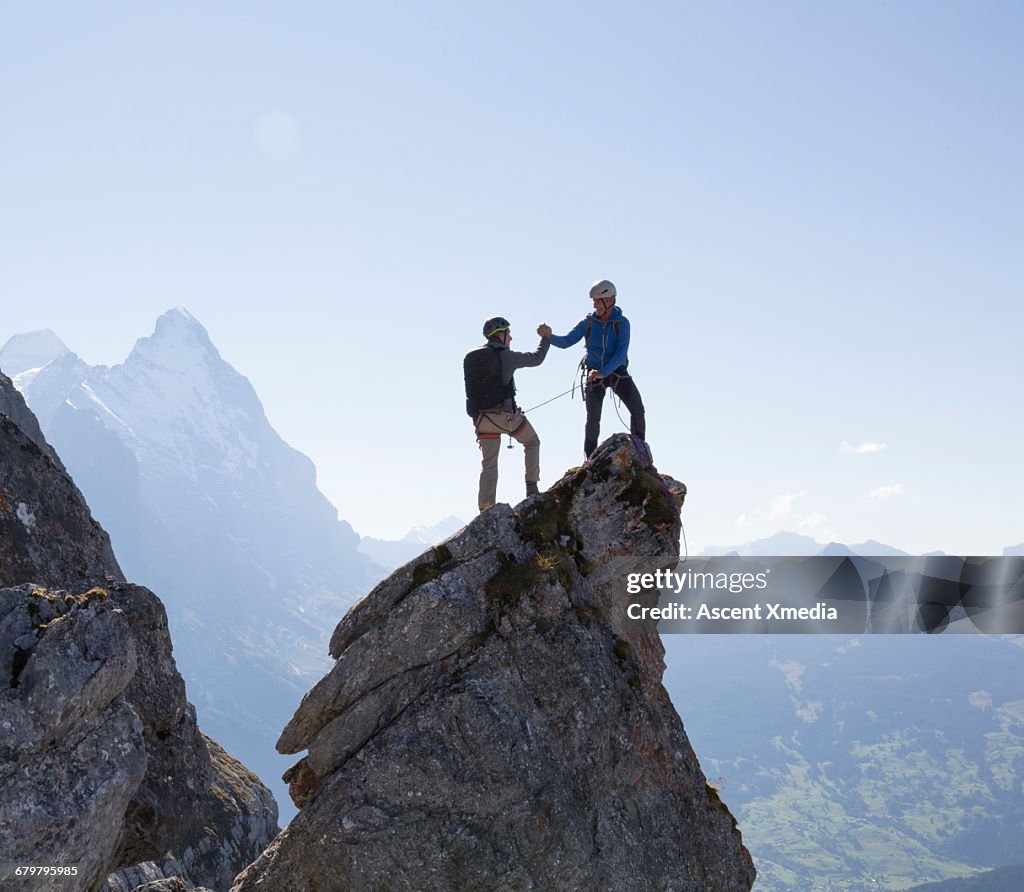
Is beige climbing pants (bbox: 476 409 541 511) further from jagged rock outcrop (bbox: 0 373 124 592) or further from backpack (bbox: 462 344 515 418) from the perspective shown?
jagged rock outcrop (bbox: 0 373 124 592)

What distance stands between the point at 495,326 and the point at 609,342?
3038mm

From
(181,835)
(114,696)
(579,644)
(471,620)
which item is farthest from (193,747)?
(579,644)

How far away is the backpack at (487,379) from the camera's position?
2238 centimetres

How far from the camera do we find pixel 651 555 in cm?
2091

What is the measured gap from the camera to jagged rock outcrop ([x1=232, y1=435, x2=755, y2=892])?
1669cm

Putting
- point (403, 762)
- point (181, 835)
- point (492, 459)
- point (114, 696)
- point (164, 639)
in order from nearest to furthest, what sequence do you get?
1. point (114, 696)
2. point (403, 762)
3. point (181, 835)
4. point (164, 639)
5. point (492, 459)

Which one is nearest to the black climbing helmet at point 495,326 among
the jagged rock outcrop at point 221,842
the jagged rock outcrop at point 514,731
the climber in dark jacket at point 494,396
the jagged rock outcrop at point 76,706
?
the climber in dark jacket at point 494,396

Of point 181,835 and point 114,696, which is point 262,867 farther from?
point 114,696

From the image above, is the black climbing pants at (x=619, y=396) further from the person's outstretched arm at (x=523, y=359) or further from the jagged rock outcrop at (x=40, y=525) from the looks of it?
the jagged rock outcrop at (x=40, y=525)

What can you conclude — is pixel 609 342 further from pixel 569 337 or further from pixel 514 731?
pixel 514 731

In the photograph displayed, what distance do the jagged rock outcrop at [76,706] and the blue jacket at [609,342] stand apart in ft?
40.6

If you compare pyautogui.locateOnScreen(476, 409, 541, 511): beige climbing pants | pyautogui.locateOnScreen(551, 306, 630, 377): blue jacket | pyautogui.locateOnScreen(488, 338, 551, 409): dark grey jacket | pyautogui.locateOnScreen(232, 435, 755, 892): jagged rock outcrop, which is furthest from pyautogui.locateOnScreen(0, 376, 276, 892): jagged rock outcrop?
pyautogui.locateOnScreen(551, 306, 630, 377): blue jacket

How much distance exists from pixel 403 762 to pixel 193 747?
6.34 meters

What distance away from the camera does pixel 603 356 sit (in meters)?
22.3
